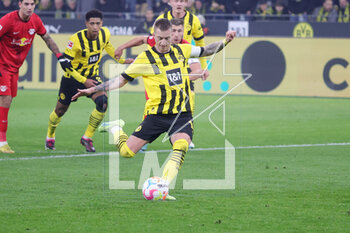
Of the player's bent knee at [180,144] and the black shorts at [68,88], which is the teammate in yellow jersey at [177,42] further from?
the player's bent knee at [180,144]

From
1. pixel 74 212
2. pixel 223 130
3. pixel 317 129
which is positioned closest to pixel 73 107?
pixel 223 130

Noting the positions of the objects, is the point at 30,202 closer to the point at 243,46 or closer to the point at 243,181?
the point at 243,181

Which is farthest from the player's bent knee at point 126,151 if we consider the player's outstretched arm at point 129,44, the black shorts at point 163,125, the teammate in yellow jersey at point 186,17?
the teammate in yellow jersey at point 186,17

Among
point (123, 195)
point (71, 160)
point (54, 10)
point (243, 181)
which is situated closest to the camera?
point (123, 195)

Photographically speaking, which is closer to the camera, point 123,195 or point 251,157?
point 123,195

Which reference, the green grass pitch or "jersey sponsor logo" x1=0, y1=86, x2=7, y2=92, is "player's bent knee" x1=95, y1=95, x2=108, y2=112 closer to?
the green grass pitch

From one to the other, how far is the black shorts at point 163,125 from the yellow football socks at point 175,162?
7.9 inches

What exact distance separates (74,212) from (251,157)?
399 centimetres

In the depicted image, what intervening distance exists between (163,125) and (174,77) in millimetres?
494

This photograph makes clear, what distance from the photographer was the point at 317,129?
12930 mm

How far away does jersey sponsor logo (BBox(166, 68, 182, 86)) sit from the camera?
7348 mm

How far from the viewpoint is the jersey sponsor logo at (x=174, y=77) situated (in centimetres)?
735

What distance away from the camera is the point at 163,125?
24.1 ft

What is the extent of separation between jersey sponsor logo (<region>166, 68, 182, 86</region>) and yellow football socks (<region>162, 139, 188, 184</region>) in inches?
25.5
